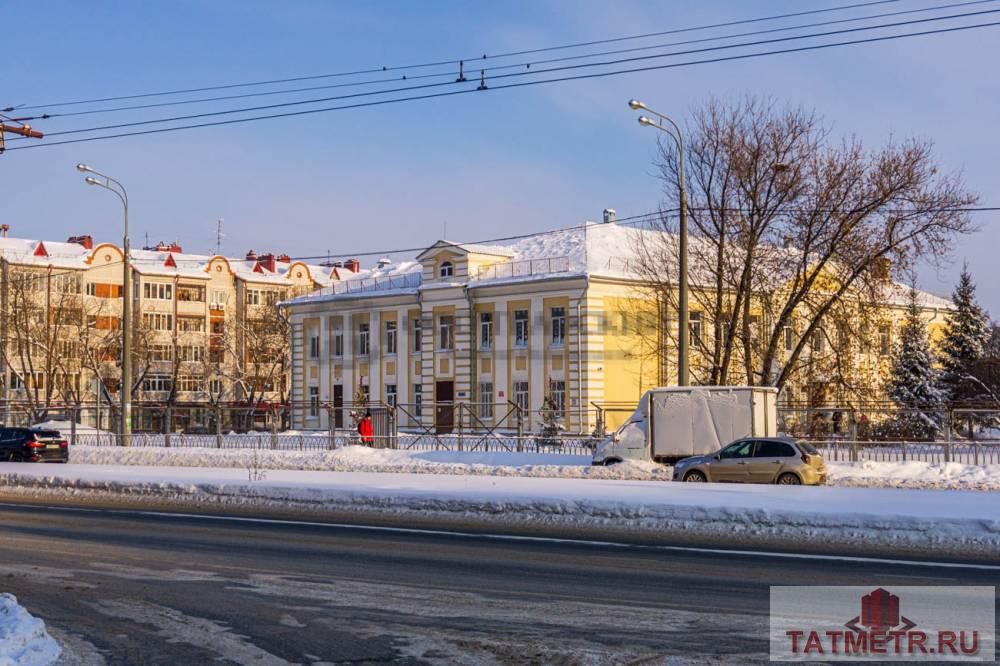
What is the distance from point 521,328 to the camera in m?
57.4

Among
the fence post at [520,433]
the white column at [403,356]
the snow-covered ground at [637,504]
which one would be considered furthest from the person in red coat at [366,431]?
the white column at [403,356]

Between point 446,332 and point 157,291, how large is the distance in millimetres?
46303

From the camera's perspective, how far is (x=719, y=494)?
20422 millimetres

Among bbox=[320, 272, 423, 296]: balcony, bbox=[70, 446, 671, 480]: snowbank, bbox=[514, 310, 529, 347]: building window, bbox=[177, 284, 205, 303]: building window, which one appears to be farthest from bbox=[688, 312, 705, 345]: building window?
bbox=[177, 284, 205, 303]: building window

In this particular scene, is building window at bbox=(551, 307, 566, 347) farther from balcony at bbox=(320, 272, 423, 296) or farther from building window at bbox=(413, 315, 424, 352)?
balcony at bbox=(320, 272, 423, 296)

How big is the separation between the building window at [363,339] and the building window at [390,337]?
5.01 feet

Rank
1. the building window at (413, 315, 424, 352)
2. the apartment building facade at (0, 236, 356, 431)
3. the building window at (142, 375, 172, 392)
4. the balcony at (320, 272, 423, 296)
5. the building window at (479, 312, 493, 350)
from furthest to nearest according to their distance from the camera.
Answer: the building window at (142, 375, 172, 392), the apartment building facade at (0, 236, 356, 431), the balcony at (320, 272, 423, 296), the building window at (413, 315, 424, 352), the building window at (479, 312, 493, 350)

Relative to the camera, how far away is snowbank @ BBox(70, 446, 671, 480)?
109 feet

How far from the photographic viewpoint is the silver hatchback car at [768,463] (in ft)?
83.3

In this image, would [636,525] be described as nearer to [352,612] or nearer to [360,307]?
[352,612]

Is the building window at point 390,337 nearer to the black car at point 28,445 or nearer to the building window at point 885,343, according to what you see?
the black car at point 28,445

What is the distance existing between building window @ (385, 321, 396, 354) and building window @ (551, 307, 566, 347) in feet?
37.1

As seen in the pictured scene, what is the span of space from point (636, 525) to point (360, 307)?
47.9 meters

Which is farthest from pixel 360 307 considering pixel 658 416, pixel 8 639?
pixel 8 639
